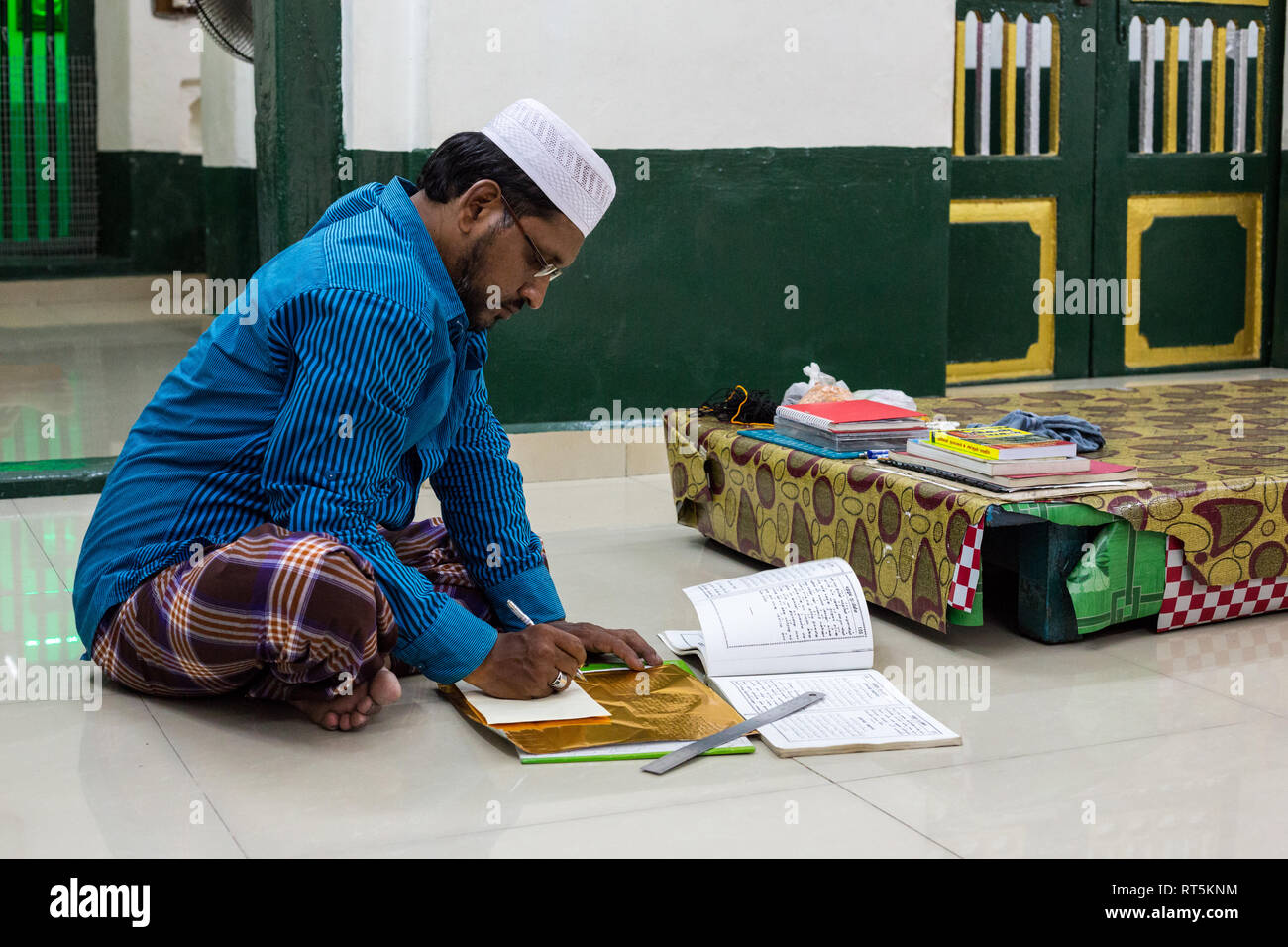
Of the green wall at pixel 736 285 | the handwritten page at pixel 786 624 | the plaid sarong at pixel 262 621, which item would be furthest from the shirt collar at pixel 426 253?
the green wall at pixel 736 285

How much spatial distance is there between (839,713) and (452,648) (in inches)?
25.4

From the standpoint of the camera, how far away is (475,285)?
2.28m

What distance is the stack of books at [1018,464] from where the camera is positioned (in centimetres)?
281

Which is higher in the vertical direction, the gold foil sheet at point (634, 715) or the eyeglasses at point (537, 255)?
the eyeglasses at point (537, 255)

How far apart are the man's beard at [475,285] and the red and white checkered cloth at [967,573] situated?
3.26 ft

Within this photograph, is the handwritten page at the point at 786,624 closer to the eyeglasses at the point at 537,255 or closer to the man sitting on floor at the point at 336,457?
the man sitting on floor at the point at 336,457

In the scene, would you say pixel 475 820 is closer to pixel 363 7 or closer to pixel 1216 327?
pixel 363 7

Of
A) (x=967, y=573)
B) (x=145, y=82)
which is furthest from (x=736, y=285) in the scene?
(x=145, y=82)

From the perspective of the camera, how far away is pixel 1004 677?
2.70 meters

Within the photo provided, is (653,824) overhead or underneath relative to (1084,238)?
underneath

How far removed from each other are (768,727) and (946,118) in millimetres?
3279

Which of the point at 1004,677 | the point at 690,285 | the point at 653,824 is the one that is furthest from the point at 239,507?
the point at 690,285

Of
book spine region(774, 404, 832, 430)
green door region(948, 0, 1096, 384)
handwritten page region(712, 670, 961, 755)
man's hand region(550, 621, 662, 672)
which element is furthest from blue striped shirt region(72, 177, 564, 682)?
green door region(948, 0, 1096, 384)

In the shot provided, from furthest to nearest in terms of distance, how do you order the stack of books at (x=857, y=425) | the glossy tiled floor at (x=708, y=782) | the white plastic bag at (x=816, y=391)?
the white plastic bag at (x=816, y=391), the stack of books at (x=857, y=425), the glossy tiled floor at (x=708, y=782)
